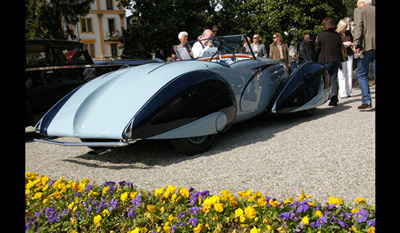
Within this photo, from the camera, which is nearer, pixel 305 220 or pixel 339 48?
pixel 305 220

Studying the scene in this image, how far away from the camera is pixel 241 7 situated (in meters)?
23.3

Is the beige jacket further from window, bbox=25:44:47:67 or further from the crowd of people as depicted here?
window, bbox=25:44:47:67

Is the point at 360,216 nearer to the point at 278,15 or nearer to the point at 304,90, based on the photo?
the point at 304,90

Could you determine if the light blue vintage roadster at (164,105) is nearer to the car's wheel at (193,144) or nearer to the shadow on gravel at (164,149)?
the car's wheel at (193,144)

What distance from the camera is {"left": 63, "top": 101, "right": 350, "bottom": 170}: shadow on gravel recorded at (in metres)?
4.04

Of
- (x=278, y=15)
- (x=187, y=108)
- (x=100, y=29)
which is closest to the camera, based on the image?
(x=187, y=108)

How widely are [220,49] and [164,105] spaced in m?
1.95

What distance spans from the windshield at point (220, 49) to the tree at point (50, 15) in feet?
60.7

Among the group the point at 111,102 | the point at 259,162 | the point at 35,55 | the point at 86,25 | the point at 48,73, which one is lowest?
the point at 259,162

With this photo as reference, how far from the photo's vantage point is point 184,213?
7.31ft

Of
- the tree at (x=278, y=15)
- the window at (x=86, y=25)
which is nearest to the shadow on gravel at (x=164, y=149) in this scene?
the tree at (x=278, y=15)

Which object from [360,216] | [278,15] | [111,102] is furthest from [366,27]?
[278,15]

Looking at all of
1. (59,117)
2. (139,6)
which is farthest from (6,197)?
(139,6)

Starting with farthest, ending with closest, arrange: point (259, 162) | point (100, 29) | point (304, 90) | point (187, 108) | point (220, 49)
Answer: point (100, 29) < point (304, 90) < point (220, 49) < point (187, 108) < point (259, 162)
